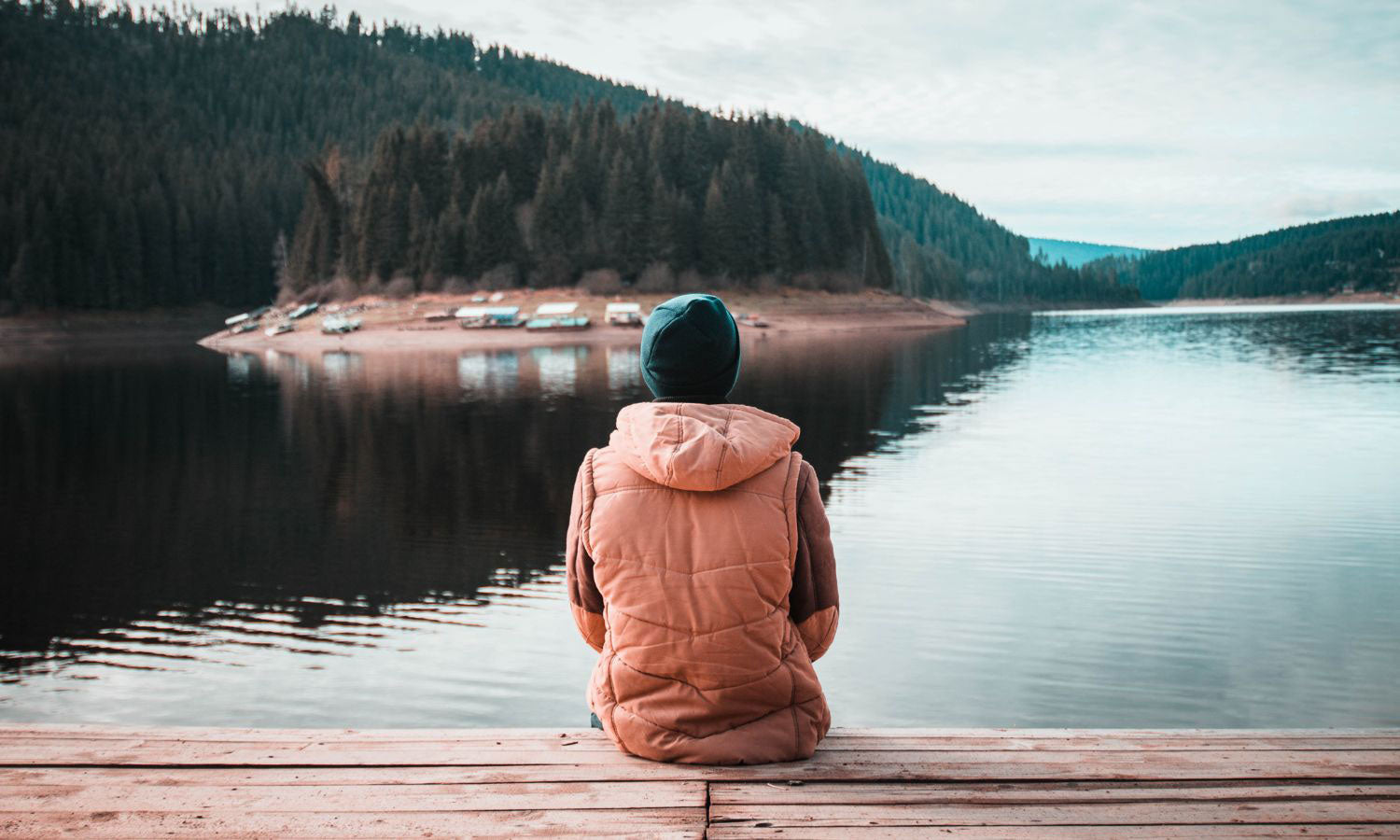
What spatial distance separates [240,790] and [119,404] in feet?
126

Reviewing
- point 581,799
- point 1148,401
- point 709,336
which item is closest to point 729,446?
point 709,336

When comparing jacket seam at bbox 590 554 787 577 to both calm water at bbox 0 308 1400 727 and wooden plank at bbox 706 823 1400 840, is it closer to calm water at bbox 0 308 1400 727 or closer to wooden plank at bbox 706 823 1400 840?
wooden plank at bbox 706 823 1400 840

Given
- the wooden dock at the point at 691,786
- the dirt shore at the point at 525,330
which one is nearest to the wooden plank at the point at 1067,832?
the wooden dock at the point at 691,786

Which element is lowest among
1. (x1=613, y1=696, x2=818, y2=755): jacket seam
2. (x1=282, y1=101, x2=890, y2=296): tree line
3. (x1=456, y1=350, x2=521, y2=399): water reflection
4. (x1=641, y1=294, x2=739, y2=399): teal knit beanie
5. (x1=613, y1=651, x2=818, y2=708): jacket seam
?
(x1=456, y1=350, x2=521, y2=399): water reflection

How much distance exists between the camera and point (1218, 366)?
4812cm

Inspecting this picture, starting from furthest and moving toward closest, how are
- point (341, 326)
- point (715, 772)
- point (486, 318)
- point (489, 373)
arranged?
point (486, 318) < point (341, 326) < point (489, 373) < point (715, 772)

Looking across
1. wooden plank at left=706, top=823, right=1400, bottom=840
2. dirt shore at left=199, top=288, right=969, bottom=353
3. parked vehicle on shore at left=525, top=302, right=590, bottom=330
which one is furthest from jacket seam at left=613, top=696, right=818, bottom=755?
parked vehicle on shore at left=525, top=302, right=590, bottom=330

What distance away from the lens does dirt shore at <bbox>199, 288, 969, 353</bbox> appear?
81.2 m

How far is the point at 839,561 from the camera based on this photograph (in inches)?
555

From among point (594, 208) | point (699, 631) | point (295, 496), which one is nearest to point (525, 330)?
point (594, 208)

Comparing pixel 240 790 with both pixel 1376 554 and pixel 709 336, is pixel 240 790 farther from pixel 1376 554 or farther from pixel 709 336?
pixel 1376 554

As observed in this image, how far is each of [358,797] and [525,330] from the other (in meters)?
81.2

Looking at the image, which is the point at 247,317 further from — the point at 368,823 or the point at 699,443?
the point at 699,443

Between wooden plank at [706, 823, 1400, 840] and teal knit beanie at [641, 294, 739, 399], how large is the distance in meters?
1.54
